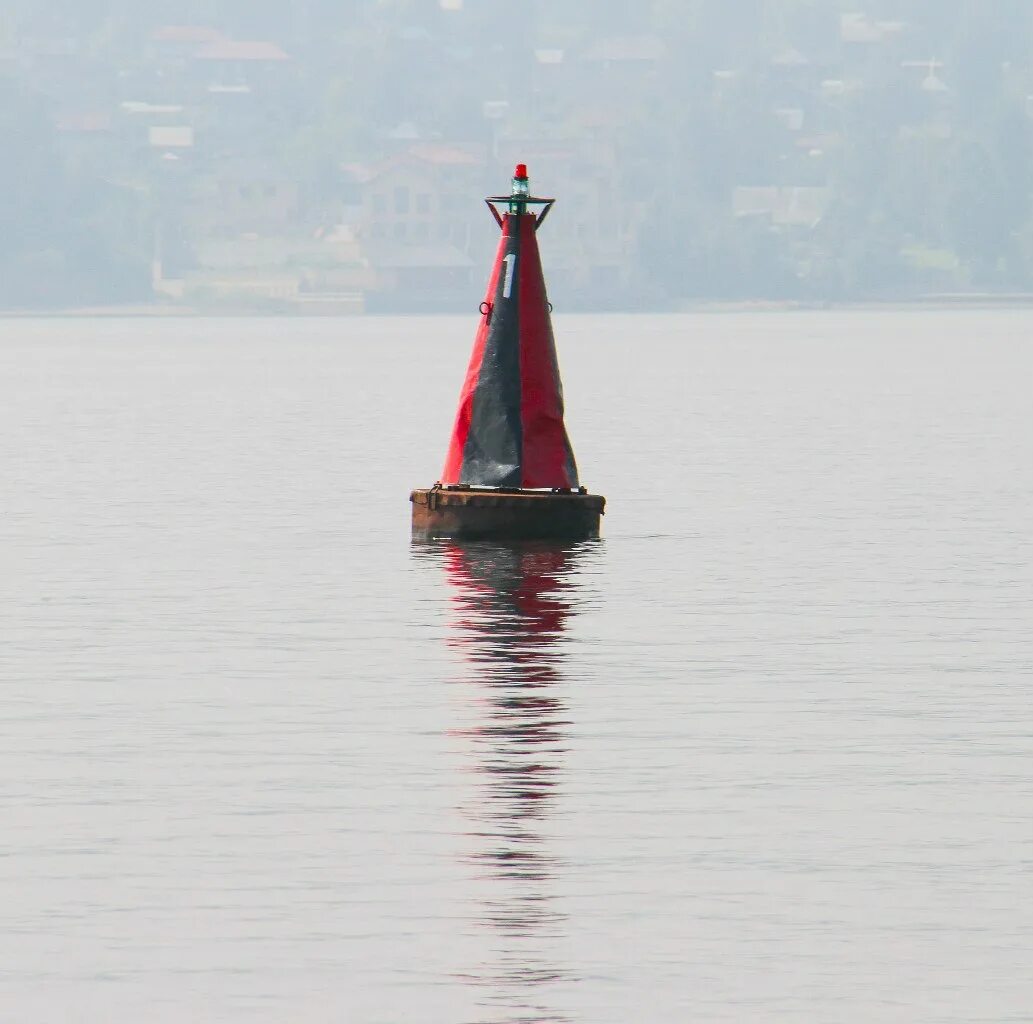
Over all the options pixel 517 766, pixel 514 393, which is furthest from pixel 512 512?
pixel 517 766

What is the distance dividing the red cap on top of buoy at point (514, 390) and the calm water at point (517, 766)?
905 millimetres

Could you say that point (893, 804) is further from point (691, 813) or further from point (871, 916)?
point (871, 916)

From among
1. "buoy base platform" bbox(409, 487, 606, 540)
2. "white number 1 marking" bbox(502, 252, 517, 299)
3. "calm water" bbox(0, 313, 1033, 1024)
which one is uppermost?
"white number 1 marking" bbox(502, 252, 517, 299)

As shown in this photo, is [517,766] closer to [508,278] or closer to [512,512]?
[512,512]

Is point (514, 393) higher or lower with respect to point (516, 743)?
higher

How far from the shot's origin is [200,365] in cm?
11788

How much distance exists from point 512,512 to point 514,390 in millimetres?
991

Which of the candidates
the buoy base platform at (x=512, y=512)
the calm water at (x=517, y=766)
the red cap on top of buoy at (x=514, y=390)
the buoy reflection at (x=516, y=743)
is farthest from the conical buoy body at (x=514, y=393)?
the calm water at (x=517, y=766)

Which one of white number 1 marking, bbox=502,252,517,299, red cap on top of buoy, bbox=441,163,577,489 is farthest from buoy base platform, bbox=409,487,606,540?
white number 1 marking, bbox=502,252,517,299

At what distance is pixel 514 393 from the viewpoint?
24.8 meters

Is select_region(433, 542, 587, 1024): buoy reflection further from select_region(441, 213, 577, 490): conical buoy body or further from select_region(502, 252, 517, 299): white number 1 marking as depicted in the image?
select_region(502, 252, 517, 299): white number 1 marking

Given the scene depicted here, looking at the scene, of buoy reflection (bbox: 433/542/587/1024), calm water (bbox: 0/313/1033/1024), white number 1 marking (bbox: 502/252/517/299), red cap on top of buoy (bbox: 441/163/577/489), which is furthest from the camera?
white number 1 marking (bbox: 502/252/517/299)

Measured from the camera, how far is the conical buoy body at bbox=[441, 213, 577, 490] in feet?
81.3

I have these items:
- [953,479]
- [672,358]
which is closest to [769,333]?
[672,358]
